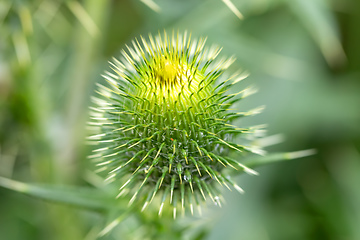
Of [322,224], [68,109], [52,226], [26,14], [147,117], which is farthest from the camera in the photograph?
[322,224]

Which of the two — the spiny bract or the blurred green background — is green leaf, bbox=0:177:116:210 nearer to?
the spiny bract

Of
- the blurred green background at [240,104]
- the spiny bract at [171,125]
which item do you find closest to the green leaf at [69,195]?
the spiny bract at [171,125]

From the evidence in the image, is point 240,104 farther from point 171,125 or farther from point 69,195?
point 69,195

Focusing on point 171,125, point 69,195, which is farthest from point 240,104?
point 69,195

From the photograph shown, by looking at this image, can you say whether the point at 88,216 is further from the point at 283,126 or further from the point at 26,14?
the point at 283,126

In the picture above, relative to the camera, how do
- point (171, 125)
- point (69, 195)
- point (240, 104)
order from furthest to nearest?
point (240, 104)
point (69, 195)
point (171, 125)

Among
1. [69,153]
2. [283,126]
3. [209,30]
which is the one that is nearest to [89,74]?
[69,153]
